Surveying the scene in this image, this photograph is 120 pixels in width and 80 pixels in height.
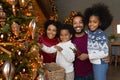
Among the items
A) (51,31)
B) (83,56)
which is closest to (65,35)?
(51,31)

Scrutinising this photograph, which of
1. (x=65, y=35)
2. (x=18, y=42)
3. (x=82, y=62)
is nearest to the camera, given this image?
(x=18, y=42)

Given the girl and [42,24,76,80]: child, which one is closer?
[42,24,76,80]: child

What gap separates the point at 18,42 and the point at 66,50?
74 centimetres

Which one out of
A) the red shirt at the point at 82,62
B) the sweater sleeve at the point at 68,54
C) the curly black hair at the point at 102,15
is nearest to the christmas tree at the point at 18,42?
the sweater sleeve at the point at 68,54

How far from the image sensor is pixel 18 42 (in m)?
1.76

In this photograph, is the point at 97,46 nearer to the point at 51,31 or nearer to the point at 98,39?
the point at 98,39

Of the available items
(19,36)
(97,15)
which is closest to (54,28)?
(97,15)

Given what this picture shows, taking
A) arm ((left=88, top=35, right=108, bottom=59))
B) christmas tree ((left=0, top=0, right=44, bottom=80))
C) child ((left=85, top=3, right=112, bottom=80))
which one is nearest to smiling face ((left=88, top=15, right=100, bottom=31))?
child ((left=85, top=3, right=112, bottom=80))

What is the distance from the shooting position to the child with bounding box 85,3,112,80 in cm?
241

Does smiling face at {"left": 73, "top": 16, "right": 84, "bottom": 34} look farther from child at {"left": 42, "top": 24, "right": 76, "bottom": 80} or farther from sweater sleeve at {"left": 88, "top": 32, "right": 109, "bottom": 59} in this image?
sweater sleeve at {"left": 88, "top": 32, "right": 109, "bottom": 59}

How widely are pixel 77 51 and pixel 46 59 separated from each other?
361 mm

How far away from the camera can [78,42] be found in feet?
8.50

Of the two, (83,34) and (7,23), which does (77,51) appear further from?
(7,23)

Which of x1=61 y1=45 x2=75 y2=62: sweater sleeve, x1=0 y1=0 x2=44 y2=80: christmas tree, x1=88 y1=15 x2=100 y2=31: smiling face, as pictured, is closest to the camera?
x1=0 y1=0 x2=44 y2=80: christmas tree
